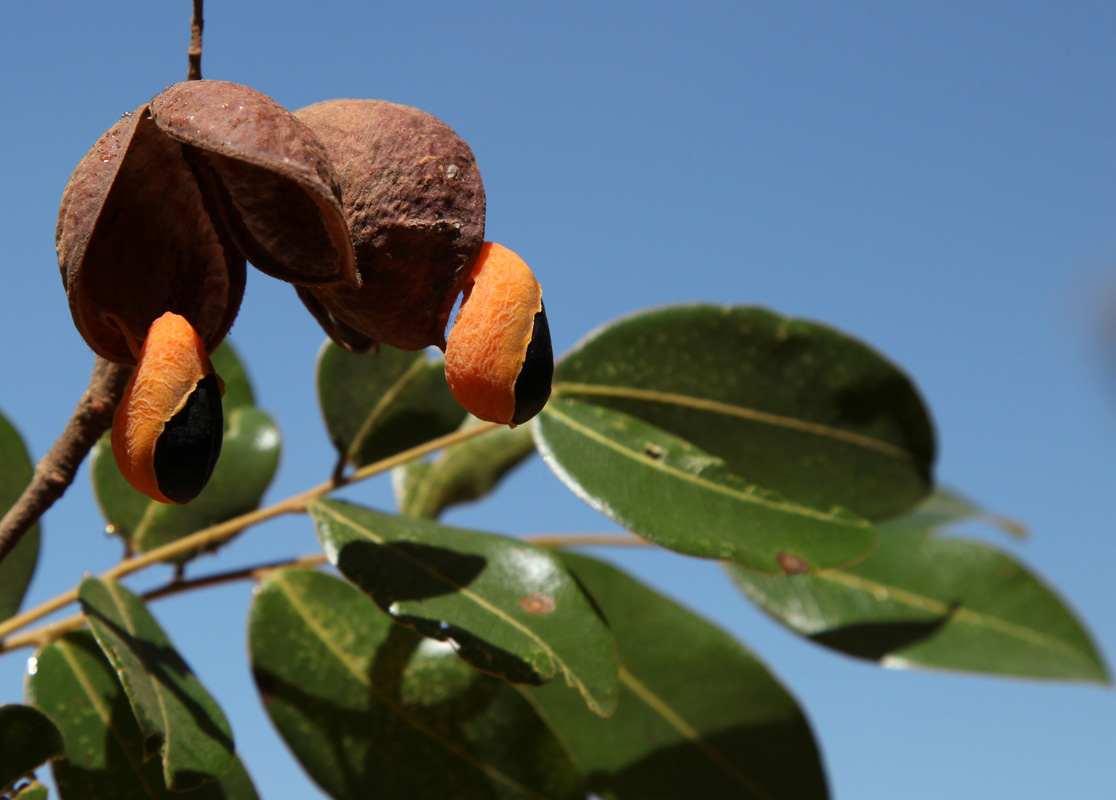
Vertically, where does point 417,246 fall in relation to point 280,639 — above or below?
above

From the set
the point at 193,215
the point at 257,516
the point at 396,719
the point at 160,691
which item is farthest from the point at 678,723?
the point at 193,215

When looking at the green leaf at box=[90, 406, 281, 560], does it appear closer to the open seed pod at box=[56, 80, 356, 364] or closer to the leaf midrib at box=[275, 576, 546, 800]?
the leaf midrib at box=[275, 576, 546, 800]

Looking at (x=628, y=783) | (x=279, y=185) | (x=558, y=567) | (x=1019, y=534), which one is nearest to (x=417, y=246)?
(x=279, y=185)

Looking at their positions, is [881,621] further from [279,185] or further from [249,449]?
[279,185]

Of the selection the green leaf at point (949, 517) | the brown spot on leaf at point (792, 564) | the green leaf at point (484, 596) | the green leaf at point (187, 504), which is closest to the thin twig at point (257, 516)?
the green leaf at point (187, 504)

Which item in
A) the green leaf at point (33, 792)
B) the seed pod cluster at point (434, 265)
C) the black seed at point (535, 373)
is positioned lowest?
the green leaf at point (33, 792)

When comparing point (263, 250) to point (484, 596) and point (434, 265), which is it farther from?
point (484, 596)

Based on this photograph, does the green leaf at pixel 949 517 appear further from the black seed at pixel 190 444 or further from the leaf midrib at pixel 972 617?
the black seed at pixel 190 444
